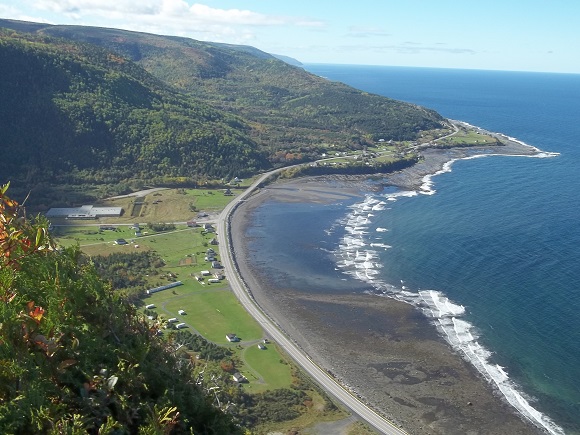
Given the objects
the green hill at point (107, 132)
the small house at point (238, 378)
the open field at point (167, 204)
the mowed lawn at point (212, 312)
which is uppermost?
the green hill at point (107, 132)

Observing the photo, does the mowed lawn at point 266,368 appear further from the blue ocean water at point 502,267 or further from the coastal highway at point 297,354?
the blue ocean water at point 502,267

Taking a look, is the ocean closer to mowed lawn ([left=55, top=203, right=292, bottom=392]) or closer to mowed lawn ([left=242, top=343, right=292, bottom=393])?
mowed lawn ([left=55, top=203, right=292, bottom=392])

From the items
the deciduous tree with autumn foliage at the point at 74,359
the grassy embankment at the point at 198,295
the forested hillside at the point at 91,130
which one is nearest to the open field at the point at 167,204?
the grassy embankment at the point at 198,295

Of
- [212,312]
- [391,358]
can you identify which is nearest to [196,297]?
[212,312]

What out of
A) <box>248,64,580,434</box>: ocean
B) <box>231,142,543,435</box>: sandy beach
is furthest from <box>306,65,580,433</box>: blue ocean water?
<box>231,142,543,435</box>: sandy beach

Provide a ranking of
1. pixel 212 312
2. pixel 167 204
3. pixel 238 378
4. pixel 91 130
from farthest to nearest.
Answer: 1. pixel 91 130
2. pixel 167 204
3. pixel 212 312
4. pixel 238 378

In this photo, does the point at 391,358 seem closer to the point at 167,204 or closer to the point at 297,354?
the point at 297,354
